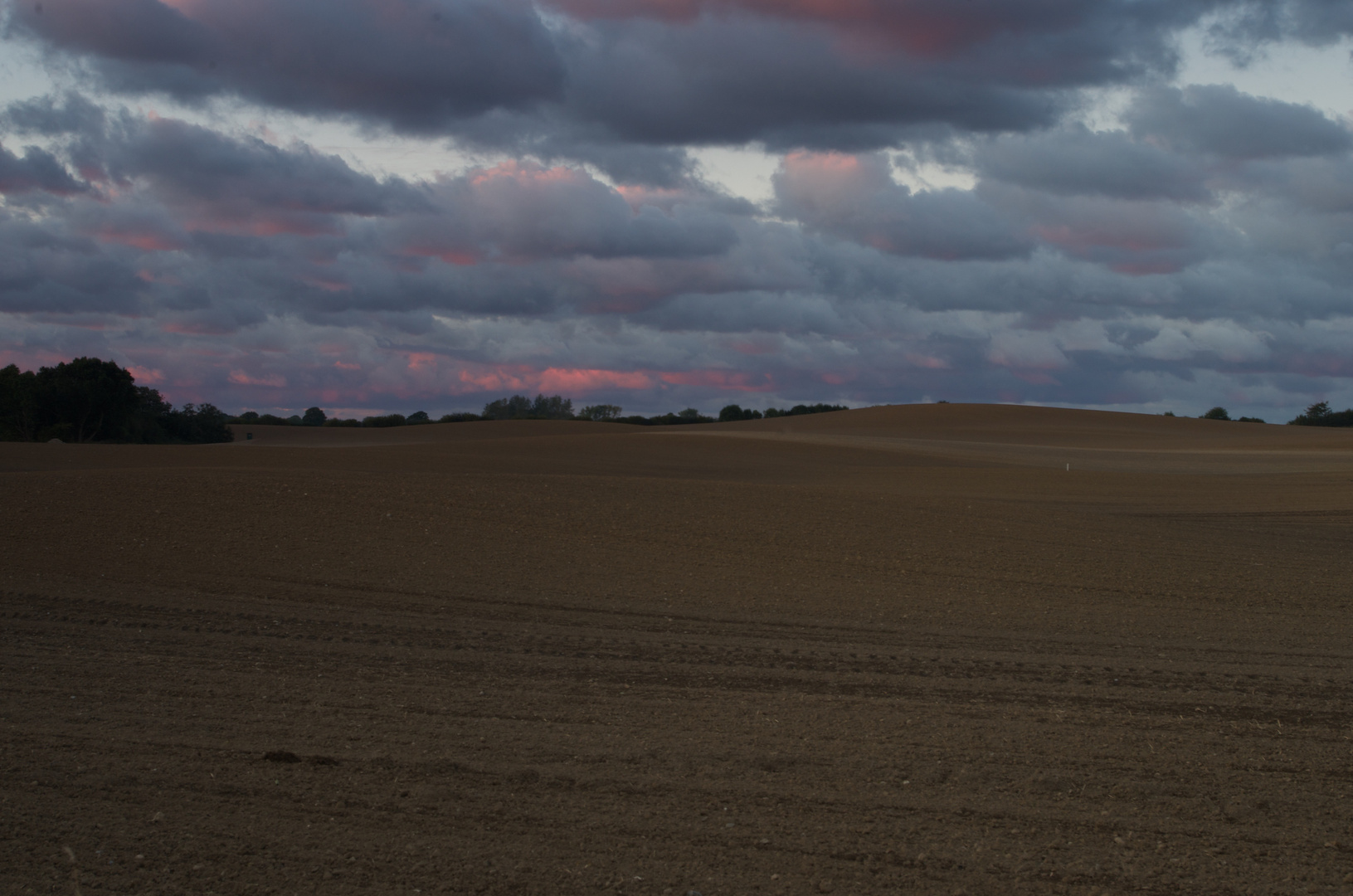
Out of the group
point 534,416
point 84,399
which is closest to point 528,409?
point 534,416

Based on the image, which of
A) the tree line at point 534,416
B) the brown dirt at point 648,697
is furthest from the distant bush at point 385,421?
the brown dirt at point 648,697

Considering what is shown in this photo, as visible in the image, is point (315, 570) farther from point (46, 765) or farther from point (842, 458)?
point (842, 458)

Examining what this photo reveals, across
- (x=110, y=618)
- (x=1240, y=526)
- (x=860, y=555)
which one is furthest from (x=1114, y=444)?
(x=110, y=618)

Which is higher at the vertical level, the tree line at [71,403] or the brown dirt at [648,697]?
the tree line at [71,403]

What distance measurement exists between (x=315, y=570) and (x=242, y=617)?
2598 millimetres

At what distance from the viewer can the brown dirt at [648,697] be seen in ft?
15.4

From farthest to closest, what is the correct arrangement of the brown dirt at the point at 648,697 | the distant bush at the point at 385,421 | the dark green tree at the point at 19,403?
the distant bush at the point at 385,421
the dark green tree at the point at 19,403
the brown dirt at the point at 648,697

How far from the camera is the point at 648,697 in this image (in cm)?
746

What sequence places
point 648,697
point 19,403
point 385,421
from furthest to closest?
point 385,421 → point 19,403 → point 648,697

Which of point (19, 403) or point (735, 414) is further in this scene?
point (735, 414)

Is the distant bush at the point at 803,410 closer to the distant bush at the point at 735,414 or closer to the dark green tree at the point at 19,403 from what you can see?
the distant bush at the point at 735,414

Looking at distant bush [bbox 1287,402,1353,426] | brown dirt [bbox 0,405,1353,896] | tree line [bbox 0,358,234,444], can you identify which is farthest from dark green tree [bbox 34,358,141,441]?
distant bush [bbox 1287,402,1353,426]

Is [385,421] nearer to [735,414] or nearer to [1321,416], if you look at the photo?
[735,414]

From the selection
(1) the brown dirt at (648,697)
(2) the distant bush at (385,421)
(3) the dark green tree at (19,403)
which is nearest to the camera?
(1) the brown dirt at (648,697)
